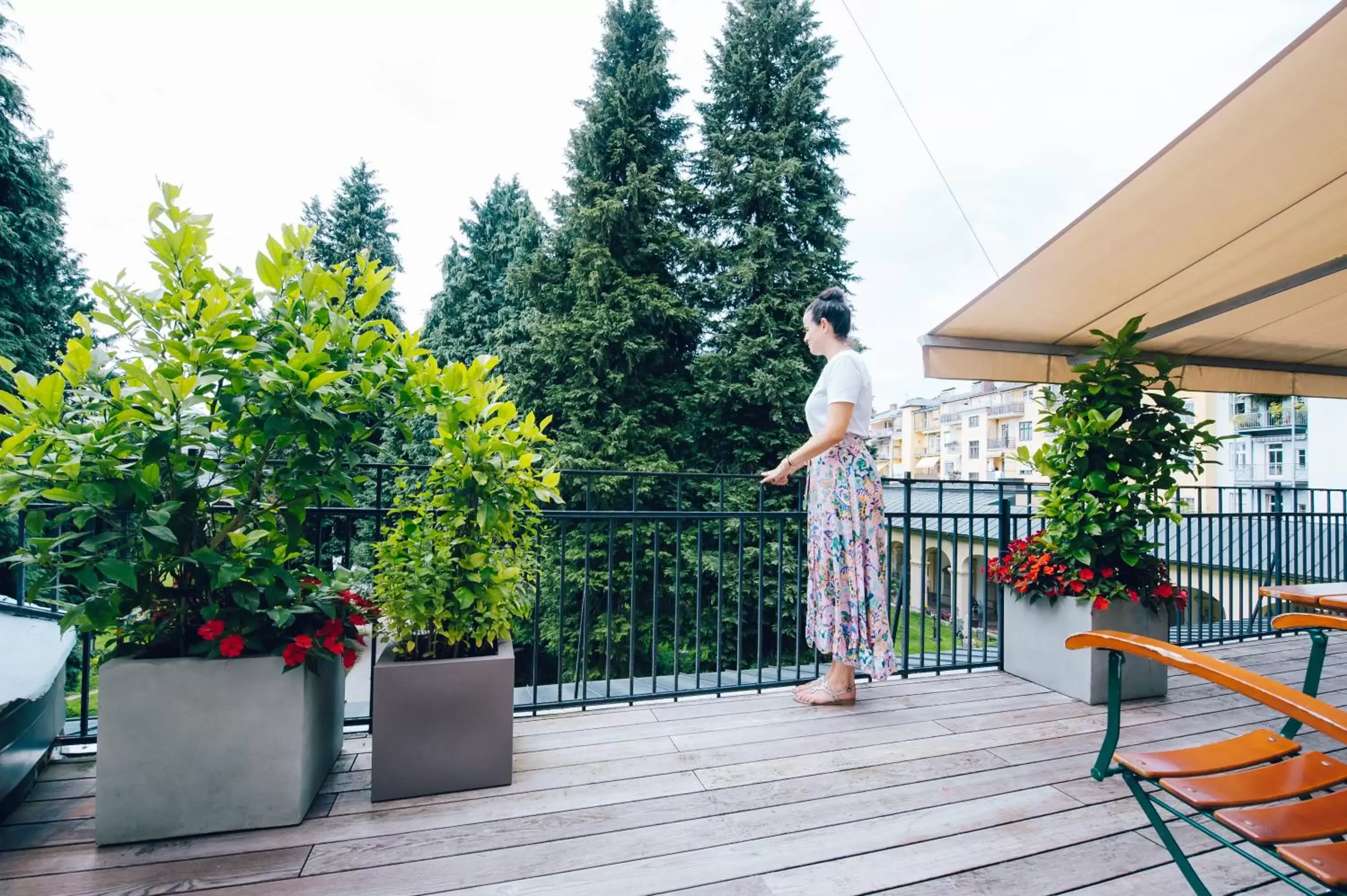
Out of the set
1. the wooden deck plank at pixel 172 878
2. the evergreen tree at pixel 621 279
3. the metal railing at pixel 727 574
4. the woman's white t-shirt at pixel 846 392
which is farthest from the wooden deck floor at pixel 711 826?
the evergreen tree at pixel 621 279

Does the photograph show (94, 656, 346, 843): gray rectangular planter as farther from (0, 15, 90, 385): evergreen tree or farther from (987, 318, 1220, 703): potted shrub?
(0, 15, 90, 385): evergreen tree

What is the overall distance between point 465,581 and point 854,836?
4.30ft

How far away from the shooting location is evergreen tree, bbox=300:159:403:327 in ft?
55.6

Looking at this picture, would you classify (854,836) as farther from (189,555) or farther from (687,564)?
(687,564)

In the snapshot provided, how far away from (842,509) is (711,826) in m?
1.26

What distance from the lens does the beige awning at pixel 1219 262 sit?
1964mm

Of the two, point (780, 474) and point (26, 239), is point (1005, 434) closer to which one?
point (780, 474)

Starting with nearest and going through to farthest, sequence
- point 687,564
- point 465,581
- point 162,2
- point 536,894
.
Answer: point 536,894, point 465,581, point 162,2, point 687,564

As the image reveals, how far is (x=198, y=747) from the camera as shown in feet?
5.06

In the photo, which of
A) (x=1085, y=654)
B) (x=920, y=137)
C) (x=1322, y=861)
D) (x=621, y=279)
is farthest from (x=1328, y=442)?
(x=1322, y=861)

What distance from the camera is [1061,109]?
7.20 m

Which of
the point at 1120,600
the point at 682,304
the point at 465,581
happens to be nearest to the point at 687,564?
the point at 682,304

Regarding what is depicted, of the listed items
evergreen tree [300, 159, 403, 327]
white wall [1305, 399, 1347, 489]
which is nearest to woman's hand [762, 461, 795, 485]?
white wall [1305, 399, 1347, 489]

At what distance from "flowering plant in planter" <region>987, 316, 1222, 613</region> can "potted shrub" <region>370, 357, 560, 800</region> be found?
239 cm
